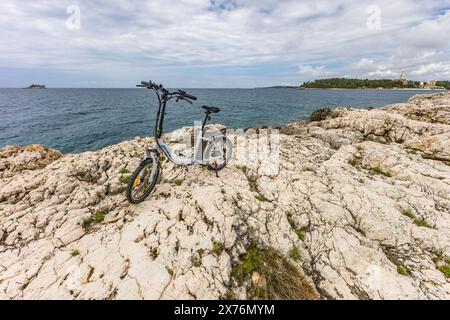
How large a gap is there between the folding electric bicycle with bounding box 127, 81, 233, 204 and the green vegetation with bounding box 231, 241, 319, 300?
3.67m

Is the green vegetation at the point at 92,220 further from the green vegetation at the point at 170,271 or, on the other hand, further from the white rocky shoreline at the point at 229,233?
the green vegetation at the point at 170,271

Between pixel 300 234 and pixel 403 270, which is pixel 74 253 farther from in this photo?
pixel 403 270

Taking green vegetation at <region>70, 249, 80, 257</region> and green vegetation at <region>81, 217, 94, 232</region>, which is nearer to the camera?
green vegetation at <region>70, 249, 80, 257</region>

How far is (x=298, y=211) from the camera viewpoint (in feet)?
22.3

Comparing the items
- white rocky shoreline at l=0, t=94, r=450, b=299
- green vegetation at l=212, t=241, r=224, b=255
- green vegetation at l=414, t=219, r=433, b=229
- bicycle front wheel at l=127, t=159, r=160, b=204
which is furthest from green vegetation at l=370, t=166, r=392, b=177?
bicycle front wheel at l=127, t=159, r=160, b=204

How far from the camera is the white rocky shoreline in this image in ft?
15.0

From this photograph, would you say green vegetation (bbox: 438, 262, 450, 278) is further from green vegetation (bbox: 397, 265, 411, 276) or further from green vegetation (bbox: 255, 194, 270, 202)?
green vegetation (bbox: 255, 194, 270, 202)

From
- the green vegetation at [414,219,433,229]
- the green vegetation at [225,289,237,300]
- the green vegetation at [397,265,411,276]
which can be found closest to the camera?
the green vegetation at [225,289,237,300]

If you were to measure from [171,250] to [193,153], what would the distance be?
12.2 feet

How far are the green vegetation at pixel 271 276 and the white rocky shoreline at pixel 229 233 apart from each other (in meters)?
0.03

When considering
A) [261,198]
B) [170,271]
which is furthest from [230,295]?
[261,198]

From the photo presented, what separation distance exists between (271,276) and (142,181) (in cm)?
461

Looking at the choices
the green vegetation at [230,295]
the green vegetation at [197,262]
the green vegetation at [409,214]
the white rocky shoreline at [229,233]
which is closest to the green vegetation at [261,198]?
the white rocky shoreline at [229,233]

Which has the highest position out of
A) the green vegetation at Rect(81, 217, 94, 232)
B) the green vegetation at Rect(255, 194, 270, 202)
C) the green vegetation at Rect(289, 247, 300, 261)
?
the green vegetation at Rect(255, 194, 270, 202)
